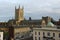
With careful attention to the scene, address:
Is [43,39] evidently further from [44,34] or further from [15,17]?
[15,17]

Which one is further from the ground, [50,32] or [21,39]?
[50,32]

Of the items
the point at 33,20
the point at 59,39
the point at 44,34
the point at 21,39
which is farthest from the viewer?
the point at 33,20

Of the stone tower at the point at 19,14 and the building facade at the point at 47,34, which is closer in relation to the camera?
the building facade at the point at 47,34

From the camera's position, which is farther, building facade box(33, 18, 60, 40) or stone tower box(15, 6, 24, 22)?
stone tower box(15, 6, 24, 22)

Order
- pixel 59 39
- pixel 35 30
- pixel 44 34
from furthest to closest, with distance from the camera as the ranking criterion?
pixel 35 30, pixel 44 34, pixel 59 39

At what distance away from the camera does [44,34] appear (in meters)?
57.2

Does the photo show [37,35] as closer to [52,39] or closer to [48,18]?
[52,39]

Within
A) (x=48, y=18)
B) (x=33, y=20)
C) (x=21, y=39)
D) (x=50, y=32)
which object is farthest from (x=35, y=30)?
(x=33, y=20)

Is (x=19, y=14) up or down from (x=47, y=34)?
up

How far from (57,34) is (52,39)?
2.25 metres

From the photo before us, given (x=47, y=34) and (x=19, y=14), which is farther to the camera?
(x=19, y=14)

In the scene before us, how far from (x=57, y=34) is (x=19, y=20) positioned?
10229 centimetres

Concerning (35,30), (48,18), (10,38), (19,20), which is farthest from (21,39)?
(19,20)

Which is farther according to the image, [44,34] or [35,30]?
[35,30]
